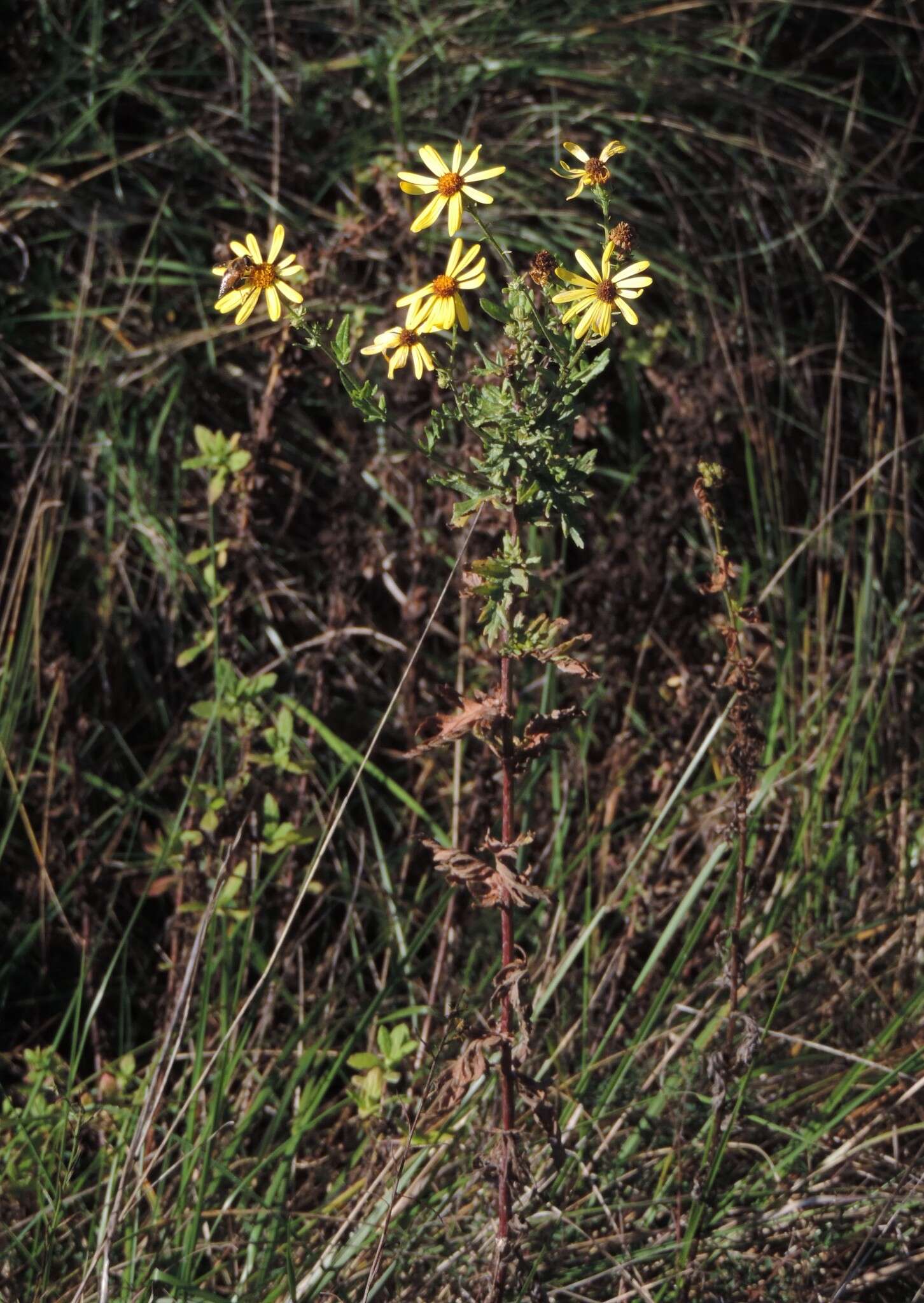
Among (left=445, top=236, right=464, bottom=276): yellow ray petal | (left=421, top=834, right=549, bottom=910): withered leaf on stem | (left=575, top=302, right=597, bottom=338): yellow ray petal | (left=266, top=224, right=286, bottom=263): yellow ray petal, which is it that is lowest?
(left=421, top=834, right=549, bottom=910): withered leaf on stem

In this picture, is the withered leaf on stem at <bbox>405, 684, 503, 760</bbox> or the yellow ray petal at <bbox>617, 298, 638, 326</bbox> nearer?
the yellow ray petal at <bbox>617, 298, 638, 326</bbox>

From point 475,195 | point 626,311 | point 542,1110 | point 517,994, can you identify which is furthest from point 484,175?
point 542,1110

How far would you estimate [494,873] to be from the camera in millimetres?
1405

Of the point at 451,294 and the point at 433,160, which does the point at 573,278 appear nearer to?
the point at 451,294

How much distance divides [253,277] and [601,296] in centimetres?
41

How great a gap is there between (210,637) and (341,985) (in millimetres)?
636

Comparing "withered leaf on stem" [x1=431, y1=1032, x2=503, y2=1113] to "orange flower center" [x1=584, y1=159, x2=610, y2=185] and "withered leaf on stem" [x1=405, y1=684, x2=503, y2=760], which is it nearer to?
"withered leaf on stem" [x1=405, y1=684, x2=503, y2=760]

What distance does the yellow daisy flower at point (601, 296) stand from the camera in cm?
127

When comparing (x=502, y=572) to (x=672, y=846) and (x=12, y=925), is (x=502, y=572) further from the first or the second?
(x=12, y=925)

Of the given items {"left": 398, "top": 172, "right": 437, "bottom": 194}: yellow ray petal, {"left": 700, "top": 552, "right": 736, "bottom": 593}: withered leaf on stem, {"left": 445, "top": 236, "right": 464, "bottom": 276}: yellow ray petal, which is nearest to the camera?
{"left": 445, "top": 236, "right": 464, "bottom": 276}: yellow ray petal

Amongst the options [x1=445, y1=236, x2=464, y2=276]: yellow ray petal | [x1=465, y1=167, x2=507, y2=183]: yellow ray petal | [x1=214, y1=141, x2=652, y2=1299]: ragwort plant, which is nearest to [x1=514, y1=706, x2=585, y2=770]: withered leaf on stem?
[x1=214, y1=141, x2=652, y2=1299]: ragwort plant

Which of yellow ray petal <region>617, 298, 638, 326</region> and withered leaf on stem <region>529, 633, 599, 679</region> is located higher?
yellow ray petal <region>617, 298, 638, 326</region>

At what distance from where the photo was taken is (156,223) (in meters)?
2.57

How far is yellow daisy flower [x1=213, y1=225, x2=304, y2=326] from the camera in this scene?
1363mm
